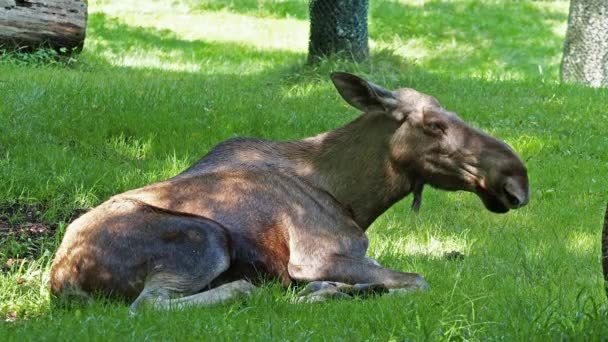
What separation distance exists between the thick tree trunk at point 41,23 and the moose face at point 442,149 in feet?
30.5

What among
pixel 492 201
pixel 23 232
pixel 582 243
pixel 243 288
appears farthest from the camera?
pixel 582 243

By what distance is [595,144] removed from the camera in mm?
12266

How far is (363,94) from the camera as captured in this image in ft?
24.6

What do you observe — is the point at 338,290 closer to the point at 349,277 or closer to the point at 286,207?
the point at 349,277

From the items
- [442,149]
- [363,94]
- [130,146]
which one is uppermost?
[363,94]

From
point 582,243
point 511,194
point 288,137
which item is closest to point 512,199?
point 511,194

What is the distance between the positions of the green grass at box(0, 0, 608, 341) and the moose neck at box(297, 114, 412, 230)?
60cm

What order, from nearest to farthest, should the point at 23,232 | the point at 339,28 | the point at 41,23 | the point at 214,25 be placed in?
the point at 23,232, the point at 339,28, the point at 41,23, the point at 214,25

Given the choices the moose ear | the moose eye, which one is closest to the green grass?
the moose eye

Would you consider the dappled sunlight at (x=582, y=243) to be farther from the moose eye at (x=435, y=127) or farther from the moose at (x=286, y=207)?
the moose eye at (x=435, y=127)

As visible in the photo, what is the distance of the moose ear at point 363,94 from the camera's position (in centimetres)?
739

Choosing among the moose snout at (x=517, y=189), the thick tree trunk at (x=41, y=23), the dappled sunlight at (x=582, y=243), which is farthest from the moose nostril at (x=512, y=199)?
the thick tree trunk at (x=41, y=23)

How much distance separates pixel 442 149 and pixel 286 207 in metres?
1.14

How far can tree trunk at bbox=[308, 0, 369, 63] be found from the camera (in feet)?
50.8
